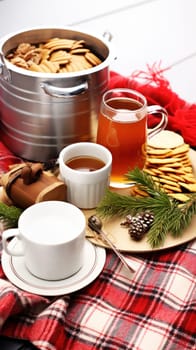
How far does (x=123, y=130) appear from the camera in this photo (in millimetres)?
886

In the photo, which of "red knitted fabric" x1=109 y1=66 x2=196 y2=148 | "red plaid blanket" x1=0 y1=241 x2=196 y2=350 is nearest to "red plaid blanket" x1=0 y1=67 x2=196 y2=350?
"red plaid blanket" x1=0 y1=241 x2=196 y2=350

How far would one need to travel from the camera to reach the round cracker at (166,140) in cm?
95

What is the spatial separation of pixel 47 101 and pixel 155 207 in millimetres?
209

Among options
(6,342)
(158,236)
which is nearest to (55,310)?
(6,342)

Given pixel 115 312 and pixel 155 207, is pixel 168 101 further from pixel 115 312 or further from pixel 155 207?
pixel 115 312

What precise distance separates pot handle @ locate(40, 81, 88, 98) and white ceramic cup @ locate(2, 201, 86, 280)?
162mm

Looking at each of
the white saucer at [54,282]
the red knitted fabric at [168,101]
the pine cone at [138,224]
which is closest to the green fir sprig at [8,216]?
the white saucer at [54,282]

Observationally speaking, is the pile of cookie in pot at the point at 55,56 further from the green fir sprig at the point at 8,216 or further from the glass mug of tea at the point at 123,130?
the green fir sprig at the point at 8,216

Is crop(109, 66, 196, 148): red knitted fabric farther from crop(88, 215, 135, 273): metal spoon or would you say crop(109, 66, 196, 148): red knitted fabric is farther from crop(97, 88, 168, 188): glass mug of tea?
crop(88, 215, 135, 273): metal spoon

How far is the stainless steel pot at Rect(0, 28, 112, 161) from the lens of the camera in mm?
885

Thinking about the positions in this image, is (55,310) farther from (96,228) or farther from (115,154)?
(115,154)

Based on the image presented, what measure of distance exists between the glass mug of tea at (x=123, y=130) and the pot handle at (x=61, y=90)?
39 mm

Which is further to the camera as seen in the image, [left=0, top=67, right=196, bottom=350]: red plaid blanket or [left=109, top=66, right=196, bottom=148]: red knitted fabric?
[left=109, top=66, right=196, bottom=148]: red knitted fabric

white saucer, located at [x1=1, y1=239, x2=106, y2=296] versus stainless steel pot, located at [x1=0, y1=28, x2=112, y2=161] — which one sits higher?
stainless steel pot, located at [x1=0, y1=28, x2=112, y2=161]
